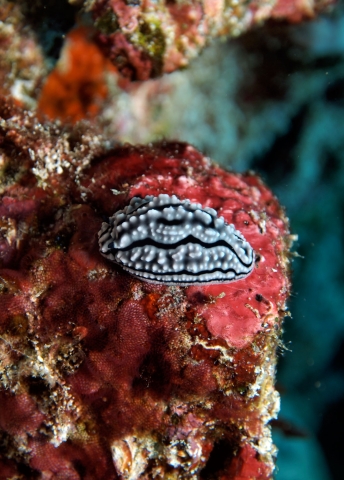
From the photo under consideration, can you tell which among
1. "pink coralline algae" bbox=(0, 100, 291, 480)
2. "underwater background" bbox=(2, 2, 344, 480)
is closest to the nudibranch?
"pink coralline algae" bbox=(0, 100, 291, 480)

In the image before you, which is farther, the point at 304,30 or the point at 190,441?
the point at 304,30

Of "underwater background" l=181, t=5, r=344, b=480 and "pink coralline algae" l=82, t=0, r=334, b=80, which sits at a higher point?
"pink coralline algae" l=82, t=0, r=334, b=80

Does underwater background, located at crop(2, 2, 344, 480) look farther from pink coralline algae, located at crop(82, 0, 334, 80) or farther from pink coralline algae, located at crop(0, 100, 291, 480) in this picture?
pink coralline algae, located at crop(0, 100, 291, 480)

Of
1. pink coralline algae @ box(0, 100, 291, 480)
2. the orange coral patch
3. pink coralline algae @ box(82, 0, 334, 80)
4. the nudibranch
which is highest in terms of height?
pink coralline algae @ box(82, 0, 334, 80)

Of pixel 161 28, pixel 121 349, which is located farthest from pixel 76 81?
pixel 121 349

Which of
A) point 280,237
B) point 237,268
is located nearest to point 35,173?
point 237,268

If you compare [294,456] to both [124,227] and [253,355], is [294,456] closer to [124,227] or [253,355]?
[253,355]
